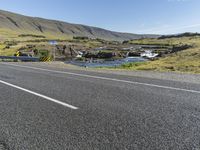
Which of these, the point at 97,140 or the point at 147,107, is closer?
the point at 97,140

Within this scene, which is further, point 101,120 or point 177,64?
point 177,64

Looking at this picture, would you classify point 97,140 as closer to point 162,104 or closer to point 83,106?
point 83,106

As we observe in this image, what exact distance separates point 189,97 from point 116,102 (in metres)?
2.17

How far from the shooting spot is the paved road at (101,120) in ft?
14.1

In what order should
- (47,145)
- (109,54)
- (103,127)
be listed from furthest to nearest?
(109,54)
(103,127)
(47,145)

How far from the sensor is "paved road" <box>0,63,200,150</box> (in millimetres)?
4309

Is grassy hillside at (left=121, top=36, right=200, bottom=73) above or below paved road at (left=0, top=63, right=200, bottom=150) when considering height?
below

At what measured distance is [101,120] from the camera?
5.53m

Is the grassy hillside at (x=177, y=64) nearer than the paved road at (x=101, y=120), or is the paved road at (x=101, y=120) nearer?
the paved road at (x=101, y=120)

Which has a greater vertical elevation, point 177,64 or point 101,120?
point 101,120

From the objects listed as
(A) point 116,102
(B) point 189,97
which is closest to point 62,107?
(A) point 116,102

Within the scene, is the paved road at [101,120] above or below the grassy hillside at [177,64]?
above

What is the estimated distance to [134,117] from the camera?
568 cm

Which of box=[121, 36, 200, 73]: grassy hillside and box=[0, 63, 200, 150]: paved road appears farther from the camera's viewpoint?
box=[121, 36, 200, 73]: grassy hillside
